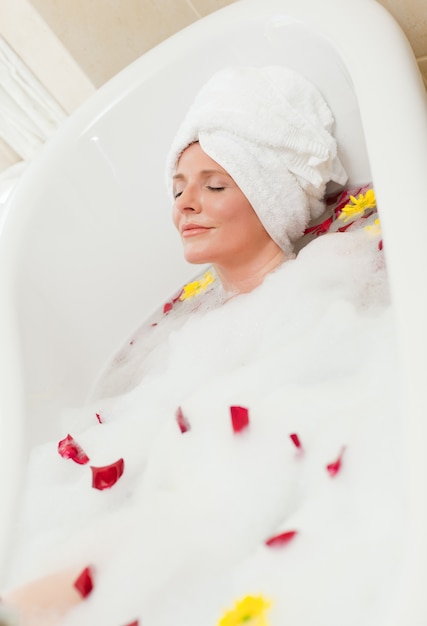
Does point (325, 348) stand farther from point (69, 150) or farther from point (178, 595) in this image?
point (69, 150)

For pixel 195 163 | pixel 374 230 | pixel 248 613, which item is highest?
pixel 195 163

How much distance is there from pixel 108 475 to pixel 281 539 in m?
0.39

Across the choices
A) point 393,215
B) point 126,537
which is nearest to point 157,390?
point 126,537

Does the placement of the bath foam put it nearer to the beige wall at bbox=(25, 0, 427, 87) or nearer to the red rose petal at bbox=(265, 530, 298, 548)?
the red rose petal at bbox=(265, 530, 298, 548)

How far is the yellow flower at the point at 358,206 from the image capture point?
4.36 ft

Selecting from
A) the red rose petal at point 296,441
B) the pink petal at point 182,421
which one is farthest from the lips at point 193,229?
the red rose petal at point 296,441

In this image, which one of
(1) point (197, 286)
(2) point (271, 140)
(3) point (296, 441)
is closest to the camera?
(3) point (296, 441)

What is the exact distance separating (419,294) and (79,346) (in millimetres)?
977

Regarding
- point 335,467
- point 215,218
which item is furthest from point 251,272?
point 335,467

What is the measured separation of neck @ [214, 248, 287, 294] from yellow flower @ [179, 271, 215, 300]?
220 mm

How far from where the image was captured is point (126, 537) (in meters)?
0.94

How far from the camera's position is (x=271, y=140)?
1.31 m

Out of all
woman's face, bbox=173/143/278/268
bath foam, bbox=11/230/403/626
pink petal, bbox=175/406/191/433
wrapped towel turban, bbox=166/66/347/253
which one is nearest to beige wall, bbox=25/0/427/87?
wrapped towel turban, bbox=166/66/347/253

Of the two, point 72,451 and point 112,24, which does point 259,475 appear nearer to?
point 72,451
